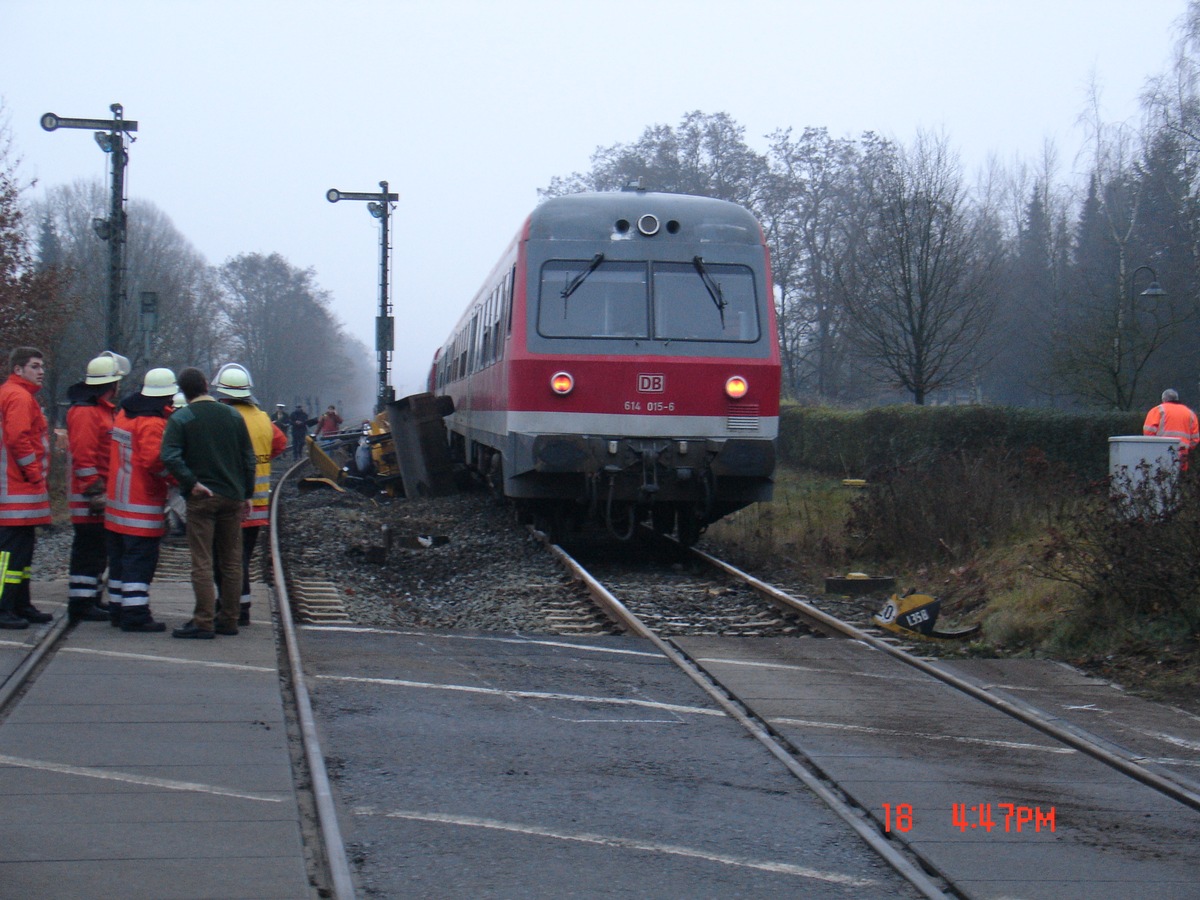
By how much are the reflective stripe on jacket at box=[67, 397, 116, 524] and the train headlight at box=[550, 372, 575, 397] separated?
4366mm

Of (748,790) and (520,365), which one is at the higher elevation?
(520,365)

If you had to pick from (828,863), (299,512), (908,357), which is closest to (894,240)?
(908,357)

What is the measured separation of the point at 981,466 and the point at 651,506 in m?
3.37

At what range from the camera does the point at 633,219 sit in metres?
12.0

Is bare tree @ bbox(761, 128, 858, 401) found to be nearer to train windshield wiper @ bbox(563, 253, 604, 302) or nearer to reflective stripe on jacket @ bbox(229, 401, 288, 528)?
train windshield wiper @ bbox(563, 253, 604, 302)

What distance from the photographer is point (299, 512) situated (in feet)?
59.7

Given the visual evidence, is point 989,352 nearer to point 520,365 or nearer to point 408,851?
point 520,365

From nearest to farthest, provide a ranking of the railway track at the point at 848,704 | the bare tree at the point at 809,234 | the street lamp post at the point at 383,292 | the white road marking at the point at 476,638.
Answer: the railway track at the point at 848,704
the white road marking at the point at 476,638
the street lamp post at the point at 383,292
the bare tree at the point at 809,234

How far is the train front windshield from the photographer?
1184cm

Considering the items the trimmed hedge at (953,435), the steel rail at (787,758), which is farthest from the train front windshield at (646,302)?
the trimmed hedge at (953,435)

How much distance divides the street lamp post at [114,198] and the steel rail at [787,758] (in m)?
12.1

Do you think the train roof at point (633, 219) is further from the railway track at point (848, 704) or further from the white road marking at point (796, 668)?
the white road marking at point (796, 668)

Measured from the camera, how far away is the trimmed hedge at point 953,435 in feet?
62.1
